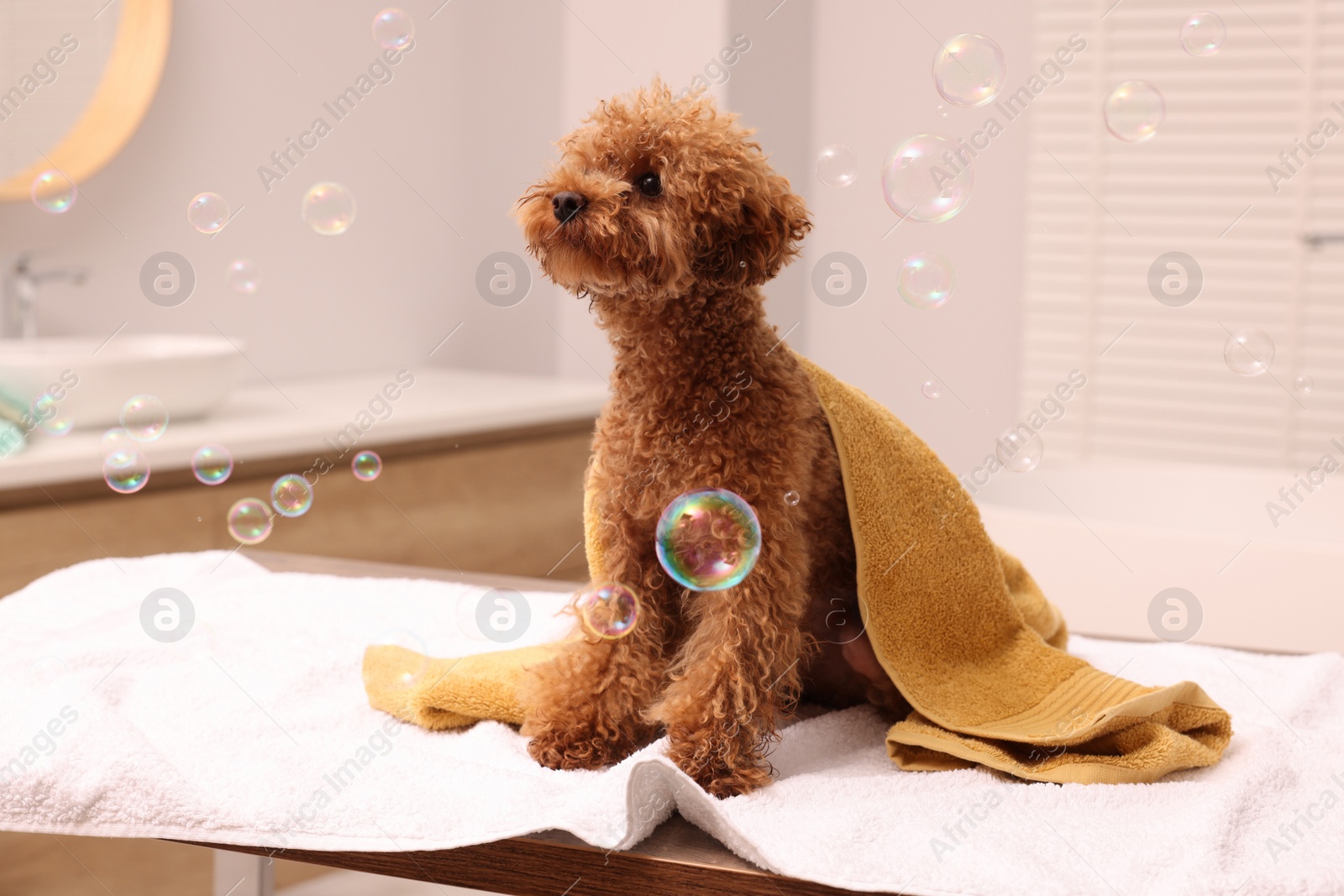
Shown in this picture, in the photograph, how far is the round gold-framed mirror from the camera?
2.39 metres

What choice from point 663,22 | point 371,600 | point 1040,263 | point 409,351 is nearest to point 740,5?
point 663,22

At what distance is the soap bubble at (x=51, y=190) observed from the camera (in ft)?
7.72

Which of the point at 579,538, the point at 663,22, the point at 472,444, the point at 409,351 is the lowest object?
the point at 579,538

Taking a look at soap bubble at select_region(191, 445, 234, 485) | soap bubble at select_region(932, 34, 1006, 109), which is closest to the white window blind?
soap bubble at select_region(932, 34, 1006, 109)

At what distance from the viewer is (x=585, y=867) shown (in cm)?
88

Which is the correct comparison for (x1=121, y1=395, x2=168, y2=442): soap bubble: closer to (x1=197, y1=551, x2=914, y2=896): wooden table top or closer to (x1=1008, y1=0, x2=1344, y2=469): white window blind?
(x1=197, y1=551, x2=914, y2=896): wooden table top

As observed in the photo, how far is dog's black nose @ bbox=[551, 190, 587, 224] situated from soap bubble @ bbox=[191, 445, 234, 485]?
0.87 metres

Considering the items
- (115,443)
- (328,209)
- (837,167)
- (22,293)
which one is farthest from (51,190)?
(837,167)

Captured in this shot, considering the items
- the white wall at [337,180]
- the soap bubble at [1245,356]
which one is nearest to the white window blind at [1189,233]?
the soap bubble at [1245,356]

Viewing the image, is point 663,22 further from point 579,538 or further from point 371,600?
point 371,600

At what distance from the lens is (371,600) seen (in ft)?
4.75

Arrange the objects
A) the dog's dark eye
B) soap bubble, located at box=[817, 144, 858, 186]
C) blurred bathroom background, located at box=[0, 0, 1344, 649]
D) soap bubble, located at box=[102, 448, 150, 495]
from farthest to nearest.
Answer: blurred bathroom background, located at box=[0, 0, 1344, 649] → soap bubble, located at box=[102, 448, 150, 495] → soap bubble, located at box=[817, 144, 858, 186] → the dog's dark eye

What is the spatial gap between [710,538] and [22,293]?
1935 millimetres

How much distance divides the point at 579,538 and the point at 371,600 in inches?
50.8
